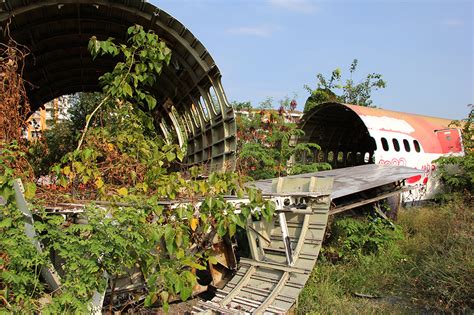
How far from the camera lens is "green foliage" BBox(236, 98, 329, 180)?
10320 millimetres

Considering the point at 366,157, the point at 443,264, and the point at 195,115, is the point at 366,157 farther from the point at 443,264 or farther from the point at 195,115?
the point at 443,264

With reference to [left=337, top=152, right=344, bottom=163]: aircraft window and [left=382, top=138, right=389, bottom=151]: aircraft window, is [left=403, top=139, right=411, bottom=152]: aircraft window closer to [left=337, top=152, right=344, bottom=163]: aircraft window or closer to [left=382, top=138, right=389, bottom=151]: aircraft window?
[left=382, top=138, right=389, bottom=151]: aircraft window

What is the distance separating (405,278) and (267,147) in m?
5.62

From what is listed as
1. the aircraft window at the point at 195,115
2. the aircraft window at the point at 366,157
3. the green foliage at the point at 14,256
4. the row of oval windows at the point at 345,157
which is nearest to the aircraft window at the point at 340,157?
the row of oval windows at the point at 345,157

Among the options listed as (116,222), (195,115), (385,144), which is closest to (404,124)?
(385,144)

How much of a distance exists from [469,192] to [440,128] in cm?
443

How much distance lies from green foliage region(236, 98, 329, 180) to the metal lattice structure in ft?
3.65

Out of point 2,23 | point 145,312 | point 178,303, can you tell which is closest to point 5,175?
point 145,312

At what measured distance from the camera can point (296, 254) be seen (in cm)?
593

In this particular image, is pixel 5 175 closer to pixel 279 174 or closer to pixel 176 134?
pixel 176 134

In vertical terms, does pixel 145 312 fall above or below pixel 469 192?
below

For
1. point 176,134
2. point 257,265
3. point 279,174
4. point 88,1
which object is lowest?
point 257,265

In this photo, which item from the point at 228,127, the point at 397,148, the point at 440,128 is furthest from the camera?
the point at 440,128

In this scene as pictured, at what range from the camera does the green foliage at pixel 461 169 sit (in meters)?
11.2
